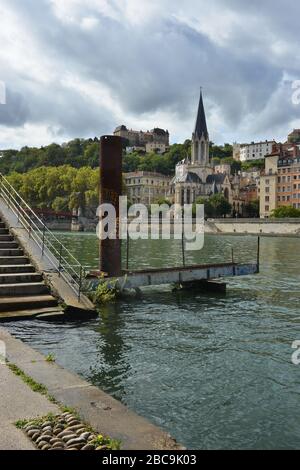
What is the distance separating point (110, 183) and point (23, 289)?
5.50 m

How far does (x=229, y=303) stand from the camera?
18.5 metres

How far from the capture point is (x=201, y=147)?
172 m

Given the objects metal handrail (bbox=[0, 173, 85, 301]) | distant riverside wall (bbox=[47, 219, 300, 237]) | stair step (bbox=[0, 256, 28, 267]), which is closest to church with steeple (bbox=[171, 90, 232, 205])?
distant riverside wall (bbox=[47, 219, 300, 237])

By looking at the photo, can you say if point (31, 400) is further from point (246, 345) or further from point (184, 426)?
point (246, 345)


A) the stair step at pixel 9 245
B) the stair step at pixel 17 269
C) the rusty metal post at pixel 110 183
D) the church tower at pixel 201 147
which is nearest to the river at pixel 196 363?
the rusty metal post at pixel 110 183

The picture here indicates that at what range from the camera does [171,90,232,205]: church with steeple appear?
159875mm

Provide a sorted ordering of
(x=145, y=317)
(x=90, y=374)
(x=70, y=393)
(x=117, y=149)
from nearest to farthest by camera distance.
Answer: (x=70, y=393), (x=90, y=374), (x=145, y=317), (x=117, y=149)

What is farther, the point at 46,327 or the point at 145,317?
the point at 145,317

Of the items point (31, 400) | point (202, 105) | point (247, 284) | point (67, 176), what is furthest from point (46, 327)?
point (202, 105)

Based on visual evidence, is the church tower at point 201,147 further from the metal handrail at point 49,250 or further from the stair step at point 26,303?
the stair step at point 26,303

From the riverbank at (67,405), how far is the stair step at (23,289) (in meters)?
5.66

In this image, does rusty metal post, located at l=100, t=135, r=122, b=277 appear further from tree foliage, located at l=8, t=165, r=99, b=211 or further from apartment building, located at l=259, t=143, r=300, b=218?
apartment building, located at l=259, t=143, r=300, b=218

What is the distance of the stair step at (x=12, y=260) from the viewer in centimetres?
1582
